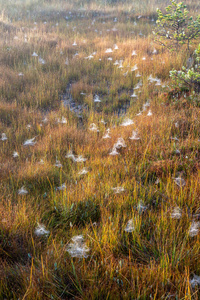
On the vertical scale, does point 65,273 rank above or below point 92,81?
below

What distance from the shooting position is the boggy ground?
1596 millimetres

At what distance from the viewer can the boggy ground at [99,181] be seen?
5.24ft

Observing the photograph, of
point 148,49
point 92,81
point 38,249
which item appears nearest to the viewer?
point 38,249

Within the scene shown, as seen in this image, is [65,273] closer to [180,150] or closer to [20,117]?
[180,150]

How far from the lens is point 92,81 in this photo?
6.21 metres

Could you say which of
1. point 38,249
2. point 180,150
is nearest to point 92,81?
point 180,150

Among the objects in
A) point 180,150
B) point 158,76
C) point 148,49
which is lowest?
point 180,150

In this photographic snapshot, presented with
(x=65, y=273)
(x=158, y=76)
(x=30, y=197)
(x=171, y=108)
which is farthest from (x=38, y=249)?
(x=158, y=76)

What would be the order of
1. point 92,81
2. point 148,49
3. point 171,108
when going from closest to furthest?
1. point 171,108
2. point 92,81
3. point 148,49

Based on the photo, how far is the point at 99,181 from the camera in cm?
267

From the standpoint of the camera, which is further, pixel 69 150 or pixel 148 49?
pixel 148 49

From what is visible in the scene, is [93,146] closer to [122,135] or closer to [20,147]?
[122,135]

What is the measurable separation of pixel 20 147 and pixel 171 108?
98.9 inches

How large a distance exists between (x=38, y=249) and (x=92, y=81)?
5006mm
